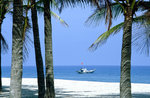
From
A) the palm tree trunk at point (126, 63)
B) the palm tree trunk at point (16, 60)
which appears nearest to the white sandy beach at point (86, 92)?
the palm tree trunk at point (126, 63)

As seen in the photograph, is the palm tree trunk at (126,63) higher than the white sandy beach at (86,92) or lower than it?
higher

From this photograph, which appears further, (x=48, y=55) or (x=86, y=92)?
(x=86, y=92)

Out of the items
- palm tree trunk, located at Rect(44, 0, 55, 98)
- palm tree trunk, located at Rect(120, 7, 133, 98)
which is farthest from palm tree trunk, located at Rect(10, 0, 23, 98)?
palm tree trunk, located at Rect(120, 7, 133, 98)

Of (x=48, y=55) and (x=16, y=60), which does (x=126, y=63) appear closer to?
(x=48, y=55)

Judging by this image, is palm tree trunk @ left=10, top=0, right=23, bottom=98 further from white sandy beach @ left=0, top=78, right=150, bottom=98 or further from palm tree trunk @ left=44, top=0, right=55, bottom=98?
white sandy beach @ left=0, top=78, right=150, bottom=98

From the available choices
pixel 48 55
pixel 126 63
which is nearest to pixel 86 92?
pixel 48 55

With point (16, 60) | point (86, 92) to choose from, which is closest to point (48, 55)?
point (16, 60)

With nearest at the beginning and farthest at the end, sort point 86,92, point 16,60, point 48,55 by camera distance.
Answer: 1. point 16,60
2. point 48,55
3. point 86,92

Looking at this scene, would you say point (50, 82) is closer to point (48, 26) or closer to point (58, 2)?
point (48, 26)

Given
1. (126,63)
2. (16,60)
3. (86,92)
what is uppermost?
(16,60)

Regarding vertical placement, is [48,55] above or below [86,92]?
above

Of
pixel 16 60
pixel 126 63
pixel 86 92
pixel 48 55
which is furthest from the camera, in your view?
pixel 86 92

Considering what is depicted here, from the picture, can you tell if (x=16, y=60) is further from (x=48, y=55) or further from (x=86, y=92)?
(x=86, y=92)

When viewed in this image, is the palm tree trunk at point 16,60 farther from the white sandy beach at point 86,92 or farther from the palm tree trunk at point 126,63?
the white sandy beach at point 86,92
